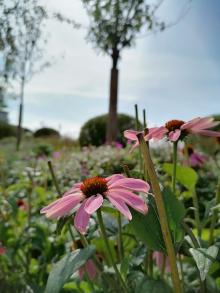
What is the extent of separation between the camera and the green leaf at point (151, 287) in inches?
26.6

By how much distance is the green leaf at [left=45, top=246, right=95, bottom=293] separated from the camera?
24.8 inches

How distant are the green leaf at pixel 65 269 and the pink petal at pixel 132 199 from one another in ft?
0.29

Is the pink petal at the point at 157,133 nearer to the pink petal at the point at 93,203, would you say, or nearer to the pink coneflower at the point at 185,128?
the pink coneflower at the point at 185,128

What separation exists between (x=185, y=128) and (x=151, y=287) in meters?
0.24

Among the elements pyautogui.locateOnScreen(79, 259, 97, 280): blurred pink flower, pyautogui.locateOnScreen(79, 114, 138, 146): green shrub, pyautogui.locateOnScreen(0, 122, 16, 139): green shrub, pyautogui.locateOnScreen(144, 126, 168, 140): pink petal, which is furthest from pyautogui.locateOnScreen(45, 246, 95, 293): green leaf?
pyautogui.locateOnScreen(0, 122, 16, 139): green shrub

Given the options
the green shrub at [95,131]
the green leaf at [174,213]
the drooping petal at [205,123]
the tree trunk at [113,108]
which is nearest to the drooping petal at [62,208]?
the green leaf at [174,213]

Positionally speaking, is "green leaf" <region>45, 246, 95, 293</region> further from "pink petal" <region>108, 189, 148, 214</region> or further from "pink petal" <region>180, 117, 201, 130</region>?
"pink petal" <region>180, 117, 201, 130</region>

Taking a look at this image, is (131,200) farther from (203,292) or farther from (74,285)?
(74,285)

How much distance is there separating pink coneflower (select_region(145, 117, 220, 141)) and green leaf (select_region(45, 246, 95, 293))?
19 centimetres

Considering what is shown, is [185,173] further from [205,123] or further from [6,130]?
[6,130]

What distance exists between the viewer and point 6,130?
17.8m

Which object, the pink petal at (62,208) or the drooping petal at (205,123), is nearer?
the pink petal at (62,208)

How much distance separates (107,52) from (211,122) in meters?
8.90

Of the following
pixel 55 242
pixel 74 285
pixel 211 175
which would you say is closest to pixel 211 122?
pixel 74 285
